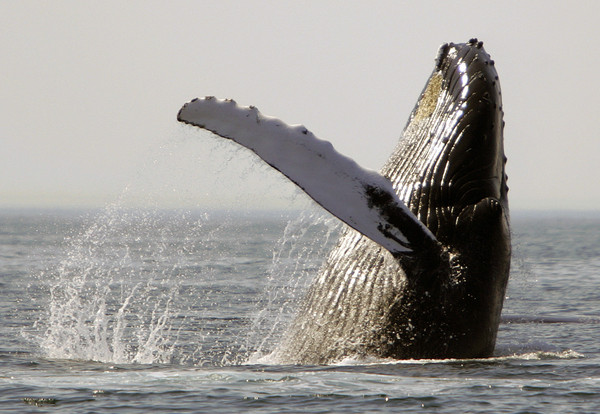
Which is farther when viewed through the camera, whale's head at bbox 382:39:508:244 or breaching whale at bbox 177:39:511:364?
whale's head at bbox 382:39:508:244

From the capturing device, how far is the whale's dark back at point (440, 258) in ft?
29.9

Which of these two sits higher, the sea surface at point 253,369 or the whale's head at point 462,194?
the whale's head at point 462,194

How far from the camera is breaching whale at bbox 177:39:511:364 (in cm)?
861

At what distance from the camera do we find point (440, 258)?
358 inches

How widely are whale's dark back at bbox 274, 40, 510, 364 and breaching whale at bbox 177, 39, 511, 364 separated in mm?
12

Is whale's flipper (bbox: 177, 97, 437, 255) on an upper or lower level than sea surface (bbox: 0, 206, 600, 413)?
upper

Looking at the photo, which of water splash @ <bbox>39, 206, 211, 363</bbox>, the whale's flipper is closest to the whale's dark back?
the whale's flipper

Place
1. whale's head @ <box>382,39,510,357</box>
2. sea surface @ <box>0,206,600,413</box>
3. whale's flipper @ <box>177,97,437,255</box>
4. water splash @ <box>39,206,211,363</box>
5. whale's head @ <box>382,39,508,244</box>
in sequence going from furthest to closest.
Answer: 1. water splash @ <box>39,206,211,363</box>
2. whale's head @ <box>382,39,508,244</box>
3. whale's head @ <box>382,39,510,357</box>
4. whale's flipper @ <box>177,97,437,255</box>
5. sea surface @ <box>0,206,600,413</box>

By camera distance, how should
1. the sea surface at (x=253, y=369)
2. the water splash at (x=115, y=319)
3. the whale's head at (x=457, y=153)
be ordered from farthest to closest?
the water splash at (x=115, y=319) < the whale's head at (x=457, y=153) < the sea surface at (x=253, y=369)

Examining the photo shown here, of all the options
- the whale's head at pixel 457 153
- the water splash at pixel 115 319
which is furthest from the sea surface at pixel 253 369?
the whale's head at pixel 457 153

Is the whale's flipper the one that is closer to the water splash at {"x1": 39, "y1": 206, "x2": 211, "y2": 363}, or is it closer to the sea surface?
the sea surface

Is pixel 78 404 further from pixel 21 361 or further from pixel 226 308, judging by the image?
pixel 226 308

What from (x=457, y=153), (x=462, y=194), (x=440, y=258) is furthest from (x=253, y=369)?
(x=457, y=153)

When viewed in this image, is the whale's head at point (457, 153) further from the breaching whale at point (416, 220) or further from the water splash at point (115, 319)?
the water splash at point (115, 319)
